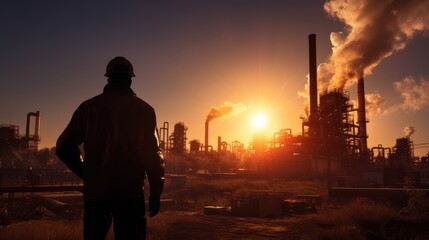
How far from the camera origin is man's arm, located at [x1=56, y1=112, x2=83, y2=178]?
7.89ft

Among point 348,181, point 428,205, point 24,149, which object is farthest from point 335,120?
point 24,149

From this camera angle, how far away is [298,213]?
18656 millimetres

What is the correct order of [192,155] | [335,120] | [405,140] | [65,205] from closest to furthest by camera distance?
[65,205] → [335,120] → [405,140] → [192,155]

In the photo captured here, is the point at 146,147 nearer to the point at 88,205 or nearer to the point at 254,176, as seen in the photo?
the point at 88,205

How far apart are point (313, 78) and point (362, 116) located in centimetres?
1048

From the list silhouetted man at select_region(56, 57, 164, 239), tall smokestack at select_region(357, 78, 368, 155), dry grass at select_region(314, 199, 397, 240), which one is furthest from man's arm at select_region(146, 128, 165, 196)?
tall smokestack at select_region(357, 78, 368, 155)

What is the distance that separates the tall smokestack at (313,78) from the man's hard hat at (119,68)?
4816 cm

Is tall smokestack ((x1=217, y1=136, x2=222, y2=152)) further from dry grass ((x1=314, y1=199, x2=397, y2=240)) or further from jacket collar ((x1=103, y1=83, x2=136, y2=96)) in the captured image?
jacket collar ((x1=103, y1=83, x2=136, y2=96))

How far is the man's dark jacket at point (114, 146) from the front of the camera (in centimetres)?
231

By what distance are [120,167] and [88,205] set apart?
344 millimetres

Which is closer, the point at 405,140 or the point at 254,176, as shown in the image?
the point at 254,176

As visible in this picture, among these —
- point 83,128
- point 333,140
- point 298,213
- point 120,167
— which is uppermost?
point 333,140

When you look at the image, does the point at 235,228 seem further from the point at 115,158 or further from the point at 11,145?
the point at 11,145

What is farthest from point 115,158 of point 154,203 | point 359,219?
point 359,219
